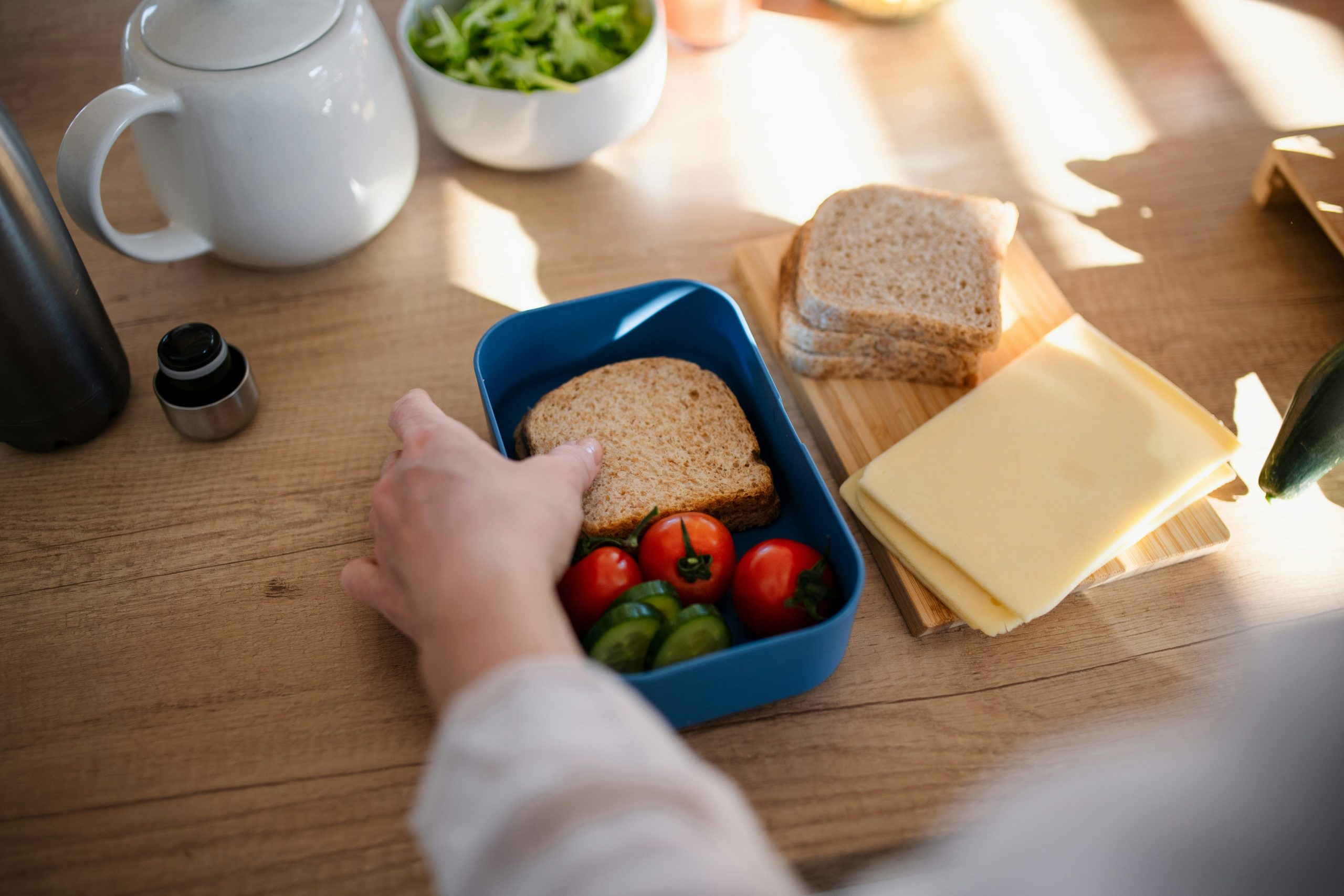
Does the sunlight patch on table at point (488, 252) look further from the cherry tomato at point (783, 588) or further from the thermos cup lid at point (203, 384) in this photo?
the cherry tomato at point (783, 588)

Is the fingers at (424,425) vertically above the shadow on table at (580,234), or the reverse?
the fingers at (424,425)

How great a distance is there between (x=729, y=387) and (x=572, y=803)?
0.71 metres

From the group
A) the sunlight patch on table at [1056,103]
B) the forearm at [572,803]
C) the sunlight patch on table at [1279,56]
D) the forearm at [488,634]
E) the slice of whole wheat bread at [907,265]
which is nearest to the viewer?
the forearm at [572,803]

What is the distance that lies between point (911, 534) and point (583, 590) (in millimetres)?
380

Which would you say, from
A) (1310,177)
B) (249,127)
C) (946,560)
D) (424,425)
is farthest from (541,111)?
(1310,177)

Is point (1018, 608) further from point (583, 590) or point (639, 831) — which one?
point (639, 831)

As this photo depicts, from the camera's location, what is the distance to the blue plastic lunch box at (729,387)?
2.70ft

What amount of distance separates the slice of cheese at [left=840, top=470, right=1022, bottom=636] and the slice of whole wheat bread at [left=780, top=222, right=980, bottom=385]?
0.66 feet

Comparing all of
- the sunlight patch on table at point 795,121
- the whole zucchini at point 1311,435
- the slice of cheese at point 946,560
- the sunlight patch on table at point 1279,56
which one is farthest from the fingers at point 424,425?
the sunlight patch on table at point 1279,56

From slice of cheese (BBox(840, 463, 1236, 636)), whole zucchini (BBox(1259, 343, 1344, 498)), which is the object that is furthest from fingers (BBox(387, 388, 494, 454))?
whole zucchini (BBox(1259, 343, 1344, 498))

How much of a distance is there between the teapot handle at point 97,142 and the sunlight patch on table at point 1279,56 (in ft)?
5.56

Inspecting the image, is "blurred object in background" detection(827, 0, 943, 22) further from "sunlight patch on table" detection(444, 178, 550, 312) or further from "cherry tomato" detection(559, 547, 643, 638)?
"cherry tomato" detection(559, 547, 643, 638)

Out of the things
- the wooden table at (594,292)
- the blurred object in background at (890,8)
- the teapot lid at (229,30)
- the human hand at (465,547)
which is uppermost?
the teapot lid at (229,30)

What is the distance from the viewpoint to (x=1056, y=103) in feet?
5.14
